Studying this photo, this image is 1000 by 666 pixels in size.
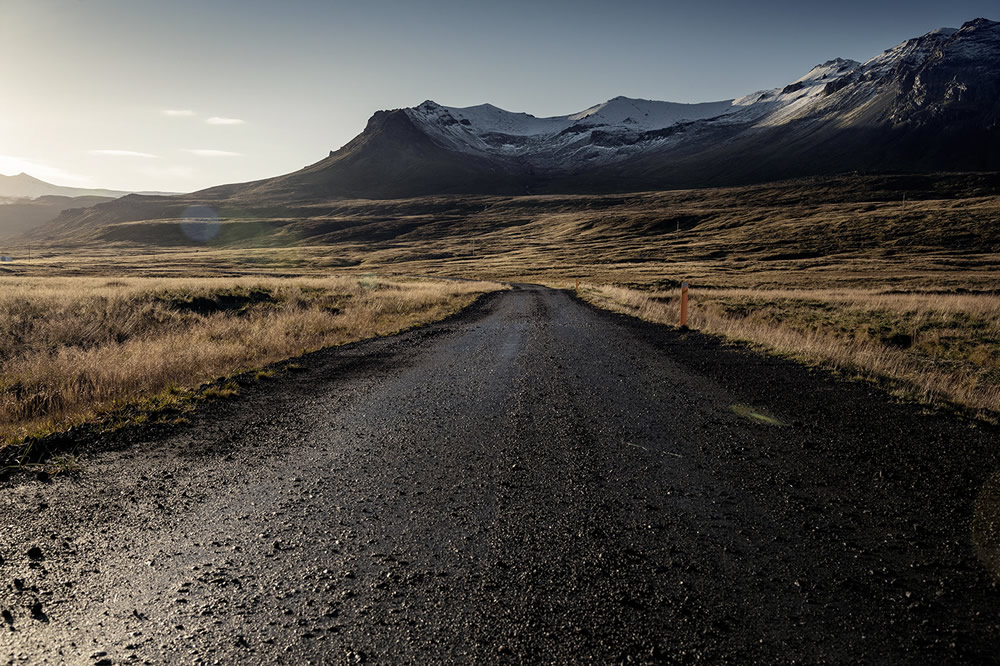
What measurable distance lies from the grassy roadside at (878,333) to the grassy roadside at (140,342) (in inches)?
416

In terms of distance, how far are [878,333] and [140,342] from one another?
2222cm

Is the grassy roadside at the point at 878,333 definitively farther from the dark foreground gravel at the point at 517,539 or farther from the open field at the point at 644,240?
the open field at the point at 644,240

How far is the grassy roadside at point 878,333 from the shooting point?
27.5 feet

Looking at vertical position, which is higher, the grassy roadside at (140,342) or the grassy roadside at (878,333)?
the grassy roadside at (140,342)

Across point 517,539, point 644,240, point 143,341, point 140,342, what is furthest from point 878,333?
point 644,240

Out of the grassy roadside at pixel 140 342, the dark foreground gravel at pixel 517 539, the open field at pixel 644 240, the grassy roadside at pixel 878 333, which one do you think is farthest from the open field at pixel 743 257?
the grassy roadside at pixel 140 342

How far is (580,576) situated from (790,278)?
5251 cm

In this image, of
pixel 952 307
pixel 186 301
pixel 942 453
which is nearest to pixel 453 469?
pixel 942 453

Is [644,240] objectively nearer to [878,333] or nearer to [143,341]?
[878,333]

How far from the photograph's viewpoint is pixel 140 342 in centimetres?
1130

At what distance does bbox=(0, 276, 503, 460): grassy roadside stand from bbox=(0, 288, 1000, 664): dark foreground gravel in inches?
65.3

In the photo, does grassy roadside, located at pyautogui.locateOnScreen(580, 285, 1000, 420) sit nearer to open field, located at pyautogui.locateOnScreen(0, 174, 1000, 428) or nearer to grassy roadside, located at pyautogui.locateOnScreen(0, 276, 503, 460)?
open field, located at pyautogui.locateOnScreen(0, 174, 1000, 428)

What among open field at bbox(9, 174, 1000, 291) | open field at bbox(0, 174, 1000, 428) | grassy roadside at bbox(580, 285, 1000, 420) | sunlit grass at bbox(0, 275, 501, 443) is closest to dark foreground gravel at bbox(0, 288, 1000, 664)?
sunlit grass at bbox(0, 275, 501, 443)

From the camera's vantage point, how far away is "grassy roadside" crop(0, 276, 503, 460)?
6930 millimetres
